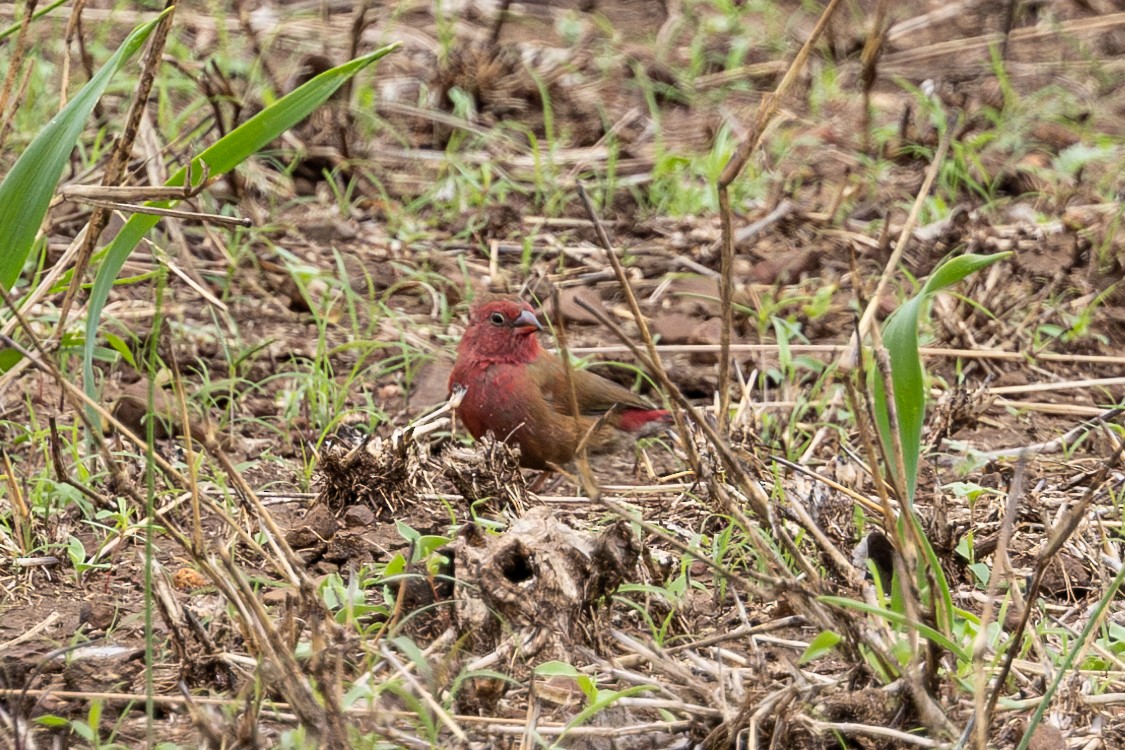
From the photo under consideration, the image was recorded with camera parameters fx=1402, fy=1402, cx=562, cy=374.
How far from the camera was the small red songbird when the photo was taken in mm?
4477

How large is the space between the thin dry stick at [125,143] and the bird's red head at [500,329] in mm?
1743

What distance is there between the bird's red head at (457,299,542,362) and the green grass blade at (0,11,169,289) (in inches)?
78.2

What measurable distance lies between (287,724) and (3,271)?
1.08m

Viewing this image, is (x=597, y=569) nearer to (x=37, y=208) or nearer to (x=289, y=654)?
(x=289, y=654)

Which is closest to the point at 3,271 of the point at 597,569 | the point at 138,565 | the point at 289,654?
the point at 138,565

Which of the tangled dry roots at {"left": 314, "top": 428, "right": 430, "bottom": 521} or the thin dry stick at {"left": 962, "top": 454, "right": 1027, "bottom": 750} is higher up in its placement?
the thin dry stick at {"left": 962, "top": 454, "right": 1027, "bottom": 750}

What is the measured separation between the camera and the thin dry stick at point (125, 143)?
283cm

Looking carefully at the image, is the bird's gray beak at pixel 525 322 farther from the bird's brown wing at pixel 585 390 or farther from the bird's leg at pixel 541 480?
the bird's leg at pixel 541 480

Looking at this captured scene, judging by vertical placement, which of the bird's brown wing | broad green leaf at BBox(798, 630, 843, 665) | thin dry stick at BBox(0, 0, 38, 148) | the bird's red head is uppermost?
thin dry stick at BBox(0, 0, 38, 148)

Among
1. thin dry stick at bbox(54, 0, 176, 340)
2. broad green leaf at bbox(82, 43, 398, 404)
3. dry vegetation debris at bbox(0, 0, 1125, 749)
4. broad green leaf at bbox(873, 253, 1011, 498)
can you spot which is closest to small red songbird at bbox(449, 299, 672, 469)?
dry vegetation debris at bbox(0, 0, 1125, 749)

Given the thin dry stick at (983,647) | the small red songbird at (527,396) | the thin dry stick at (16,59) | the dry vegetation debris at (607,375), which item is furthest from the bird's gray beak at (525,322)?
the thin dry stick at (983,647)

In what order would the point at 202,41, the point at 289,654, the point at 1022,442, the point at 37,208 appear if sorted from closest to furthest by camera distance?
the point at 289,654, the point at 37,208, the point at 1022,442, the point at 202,41

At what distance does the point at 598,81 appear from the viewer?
23.5 feet

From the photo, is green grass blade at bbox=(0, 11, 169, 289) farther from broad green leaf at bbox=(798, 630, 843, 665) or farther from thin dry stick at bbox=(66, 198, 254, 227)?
broad green leaf at bbox=(798, 630, 843, 665)
